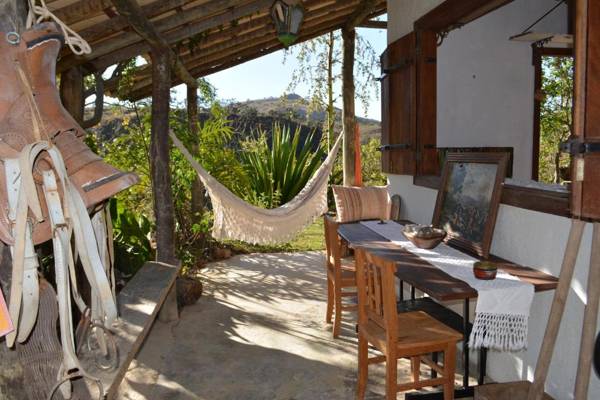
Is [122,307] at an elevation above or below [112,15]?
below

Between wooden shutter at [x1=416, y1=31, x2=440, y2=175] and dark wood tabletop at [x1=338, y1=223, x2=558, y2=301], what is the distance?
897 mm

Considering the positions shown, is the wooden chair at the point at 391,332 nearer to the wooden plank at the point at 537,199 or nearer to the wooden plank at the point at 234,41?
the wooden plank at the point at 537,199

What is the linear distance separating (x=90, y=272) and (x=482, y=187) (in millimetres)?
1790

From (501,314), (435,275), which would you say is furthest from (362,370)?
(501,314)

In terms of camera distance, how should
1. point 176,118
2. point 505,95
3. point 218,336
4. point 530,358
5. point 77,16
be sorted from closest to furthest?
point 530,358 → point 77,16 → point 218,336 → point 505,95 → point 176,118

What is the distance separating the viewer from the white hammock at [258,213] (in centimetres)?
364

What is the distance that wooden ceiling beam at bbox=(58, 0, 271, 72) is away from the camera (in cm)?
281

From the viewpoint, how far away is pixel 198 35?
11.4 ft

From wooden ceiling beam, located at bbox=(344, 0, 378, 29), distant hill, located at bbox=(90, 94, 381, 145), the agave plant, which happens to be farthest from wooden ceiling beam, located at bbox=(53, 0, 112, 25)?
distant hill, located at bbox=(90, 94, 381, 145)

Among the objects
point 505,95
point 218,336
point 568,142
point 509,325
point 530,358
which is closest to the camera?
Result: point 568,142

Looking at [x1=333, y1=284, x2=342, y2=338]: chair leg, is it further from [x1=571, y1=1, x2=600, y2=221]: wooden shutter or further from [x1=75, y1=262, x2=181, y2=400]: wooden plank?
[x1=571, y1=1, x2=600, y2=221]: wooden shutter

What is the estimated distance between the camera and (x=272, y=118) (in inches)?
442

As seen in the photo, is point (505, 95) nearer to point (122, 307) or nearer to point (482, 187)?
point (482, 187)

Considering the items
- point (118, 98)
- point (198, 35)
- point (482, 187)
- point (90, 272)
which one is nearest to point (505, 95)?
point (482, 187)
